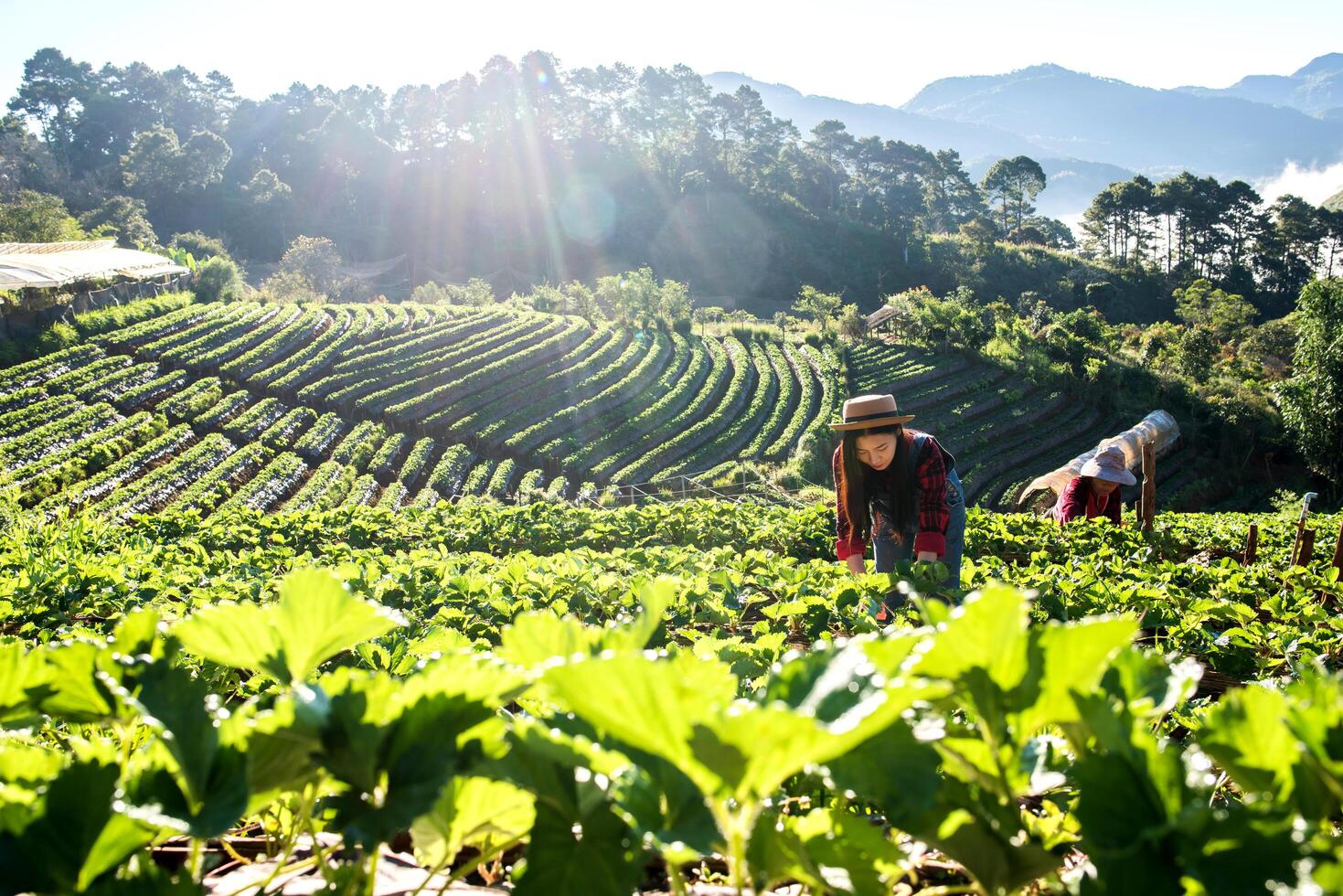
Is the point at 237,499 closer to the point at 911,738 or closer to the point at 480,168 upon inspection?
the point at 911,738

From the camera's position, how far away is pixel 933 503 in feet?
12.6

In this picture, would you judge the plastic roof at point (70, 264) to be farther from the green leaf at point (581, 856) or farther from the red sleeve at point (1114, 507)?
the green leaf at point (581, 856)

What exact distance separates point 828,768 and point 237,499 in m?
23.6

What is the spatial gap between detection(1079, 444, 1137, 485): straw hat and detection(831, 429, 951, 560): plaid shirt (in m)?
2.78

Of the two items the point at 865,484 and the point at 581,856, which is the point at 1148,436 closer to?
the point at 865,484

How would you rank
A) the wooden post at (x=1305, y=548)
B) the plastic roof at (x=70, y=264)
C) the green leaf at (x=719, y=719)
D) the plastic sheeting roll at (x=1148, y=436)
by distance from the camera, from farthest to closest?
1. the plastic roof at (x=70, y=264)
2. the plastic sheeting roll at (x=1148, y=436)
3. the wooden post at (x=1305, y=548)
4. the green leaf at (x=719, y=719)

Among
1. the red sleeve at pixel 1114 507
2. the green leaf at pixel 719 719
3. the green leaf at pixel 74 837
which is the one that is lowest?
the red sleeve at pixel 1114 507

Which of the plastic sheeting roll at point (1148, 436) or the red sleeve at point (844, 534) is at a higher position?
the red sleeve at point (844, 534)

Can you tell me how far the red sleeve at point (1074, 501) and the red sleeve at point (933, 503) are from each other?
2.85 meters

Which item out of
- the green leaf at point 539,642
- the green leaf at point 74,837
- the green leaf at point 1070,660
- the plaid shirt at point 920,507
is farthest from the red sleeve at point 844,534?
the green leaf at point 74,837

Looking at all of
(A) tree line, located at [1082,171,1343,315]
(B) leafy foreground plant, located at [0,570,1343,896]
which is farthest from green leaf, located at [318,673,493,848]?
(A) tree line, located at [1082,171,1343,315]

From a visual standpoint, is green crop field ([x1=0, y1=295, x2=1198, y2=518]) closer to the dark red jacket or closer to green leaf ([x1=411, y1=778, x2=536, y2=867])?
the dark red jacket

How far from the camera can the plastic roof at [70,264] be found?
29.1 meters

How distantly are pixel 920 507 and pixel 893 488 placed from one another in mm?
225
